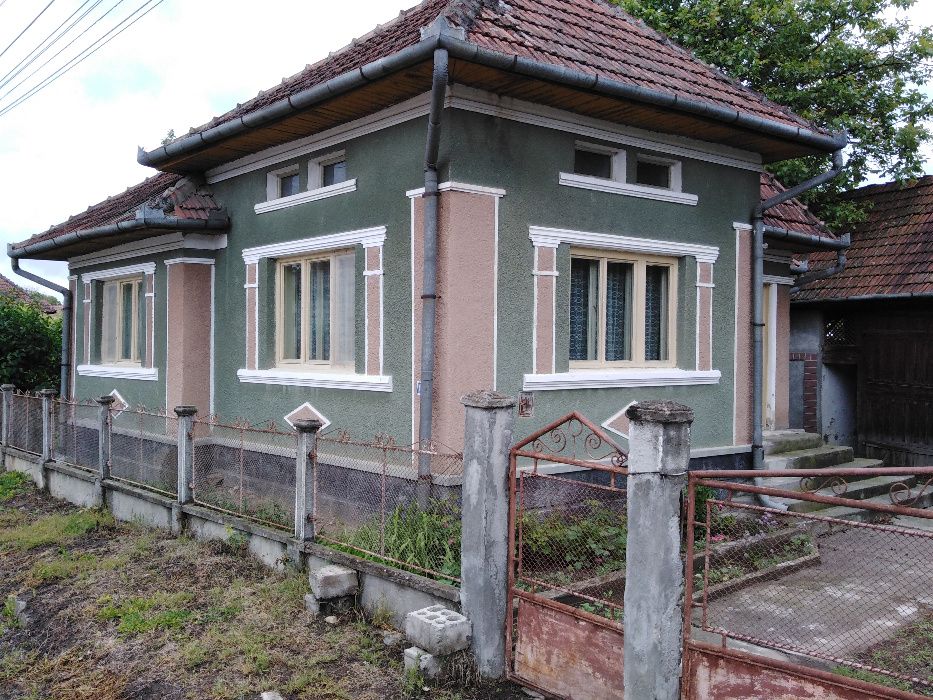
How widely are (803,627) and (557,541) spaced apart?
6.16 feet

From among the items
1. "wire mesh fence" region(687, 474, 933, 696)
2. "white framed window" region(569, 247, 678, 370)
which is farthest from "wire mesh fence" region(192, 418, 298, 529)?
"wire mesh fence" region(687, 474, 933, 696)

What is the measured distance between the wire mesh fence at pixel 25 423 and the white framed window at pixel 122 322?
123 centimetres

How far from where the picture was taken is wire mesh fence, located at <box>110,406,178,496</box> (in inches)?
348

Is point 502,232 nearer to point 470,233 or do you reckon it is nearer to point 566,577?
point 470,233

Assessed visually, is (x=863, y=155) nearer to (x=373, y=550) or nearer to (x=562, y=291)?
(x=562, y=291)

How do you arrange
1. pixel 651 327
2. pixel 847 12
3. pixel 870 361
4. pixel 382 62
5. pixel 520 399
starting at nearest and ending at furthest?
pixel 382 62, pixel 520 399, pixel 651 327, pixel 870 361, pixel 847 12

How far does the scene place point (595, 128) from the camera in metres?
7.84

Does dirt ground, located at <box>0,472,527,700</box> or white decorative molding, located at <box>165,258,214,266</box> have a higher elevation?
white decorative molding, located at <box>165,258,214,266</box>

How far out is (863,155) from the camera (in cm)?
1432

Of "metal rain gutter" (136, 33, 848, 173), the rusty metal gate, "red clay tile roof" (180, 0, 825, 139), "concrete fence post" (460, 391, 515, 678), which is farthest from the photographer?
"red clay tile roof" (180, 0, 825, 139)

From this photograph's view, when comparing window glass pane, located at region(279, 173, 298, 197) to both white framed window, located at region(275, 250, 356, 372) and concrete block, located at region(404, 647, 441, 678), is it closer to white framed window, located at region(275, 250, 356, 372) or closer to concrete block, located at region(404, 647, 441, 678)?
white framed window, located at region(275, 250, 356, 372)

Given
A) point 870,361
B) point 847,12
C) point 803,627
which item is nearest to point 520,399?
point 803,627

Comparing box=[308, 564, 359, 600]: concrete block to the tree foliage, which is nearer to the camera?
box=[308, 564, 359, 600]: concrete block

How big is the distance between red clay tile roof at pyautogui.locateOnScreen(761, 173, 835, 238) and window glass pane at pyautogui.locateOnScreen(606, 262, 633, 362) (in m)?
3.14
